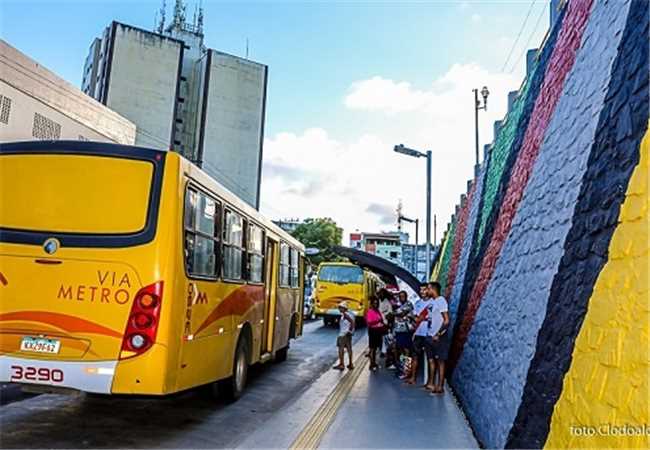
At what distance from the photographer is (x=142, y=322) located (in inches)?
215

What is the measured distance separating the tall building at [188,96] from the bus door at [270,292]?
119 feet

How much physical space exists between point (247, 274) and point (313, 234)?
2060 inches

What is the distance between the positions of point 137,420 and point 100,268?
A: 101 inches

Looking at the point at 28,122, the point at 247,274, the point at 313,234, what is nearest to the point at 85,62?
the point at 313,234

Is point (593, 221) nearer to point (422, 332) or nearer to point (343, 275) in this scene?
point (422, 332)

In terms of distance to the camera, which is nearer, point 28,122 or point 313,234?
point 28,122

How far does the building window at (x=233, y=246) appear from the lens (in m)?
7.56

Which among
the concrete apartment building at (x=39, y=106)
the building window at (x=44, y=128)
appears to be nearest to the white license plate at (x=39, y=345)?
the concrete apartment building at (x=39, y=106)

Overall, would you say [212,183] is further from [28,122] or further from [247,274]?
[28,122]

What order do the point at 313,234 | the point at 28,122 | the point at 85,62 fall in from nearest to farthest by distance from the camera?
the point at 28,122, the point at 85,62, the point at 313,234

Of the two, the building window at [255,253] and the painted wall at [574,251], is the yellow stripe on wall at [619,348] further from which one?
the building window at [255,253]

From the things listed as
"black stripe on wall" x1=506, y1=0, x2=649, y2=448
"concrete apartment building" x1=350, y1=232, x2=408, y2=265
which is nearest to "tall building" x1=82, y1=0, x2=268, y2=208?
"concrete apartment building" x1=350, y1=232, x2=408, y2=265

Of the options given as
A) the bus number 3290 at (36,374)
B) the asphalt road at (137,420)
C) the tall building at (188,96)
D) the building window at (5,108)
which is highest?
the tall building at (188,96)

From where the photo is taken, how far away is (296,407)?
27.6ft
